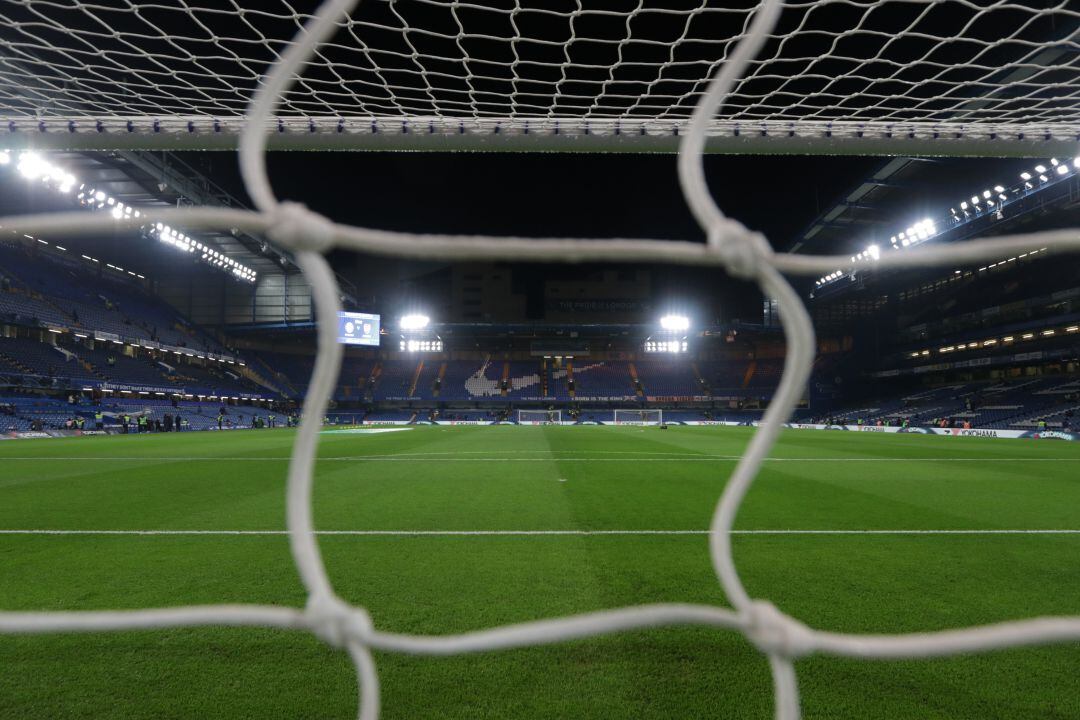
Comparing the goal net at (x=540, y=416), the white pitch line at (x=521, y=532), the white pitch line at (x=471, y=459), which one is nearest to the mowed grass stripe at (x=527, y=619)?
the white pitch line at (x=521, y=532)

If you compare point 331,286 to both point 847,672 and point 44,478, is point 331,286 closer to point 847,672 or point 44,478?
point 847,672

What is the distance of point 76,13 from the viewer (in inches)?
81.8

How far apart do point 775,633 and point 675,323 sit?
3552 cm

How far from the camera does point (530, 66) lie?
2410mm

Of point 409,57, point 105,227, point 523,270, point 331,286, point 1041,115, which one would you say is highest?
point 523,270

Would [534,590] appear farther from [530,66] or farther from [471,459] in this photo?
[471,459]

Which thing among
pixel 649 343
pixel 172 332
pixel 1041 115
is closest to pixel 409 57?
pixel 1041 115

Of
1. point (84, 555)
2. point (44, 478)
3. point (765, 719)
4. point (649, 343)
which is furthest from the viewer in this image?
point (649, 343)

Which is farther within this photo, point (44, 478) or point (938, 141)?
point (44, 478)

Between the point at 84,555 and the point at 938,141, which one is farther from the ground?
the point at 938,141

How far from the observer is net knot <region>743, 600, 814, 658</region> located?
87 centimetres

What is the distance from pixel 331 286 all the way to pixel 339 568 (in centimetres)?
191

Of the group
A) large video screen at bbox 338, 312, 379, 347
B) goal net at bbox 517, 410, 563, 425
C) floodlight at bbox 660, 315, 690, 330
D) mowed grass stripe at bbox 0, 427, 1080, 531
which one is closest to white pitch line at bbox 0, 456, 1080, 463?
mowed grass stripe at bbox 0, 427, 1080, 531

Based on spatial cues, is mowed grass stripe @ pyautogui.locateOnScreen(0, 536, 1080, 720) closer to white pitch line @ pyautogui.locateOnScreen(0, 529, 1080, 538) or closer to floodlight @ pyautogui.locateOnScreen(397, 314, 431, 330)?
A: white pitch line @ pyautogui.locateOnScreen(0, 529, 1080, 538)
